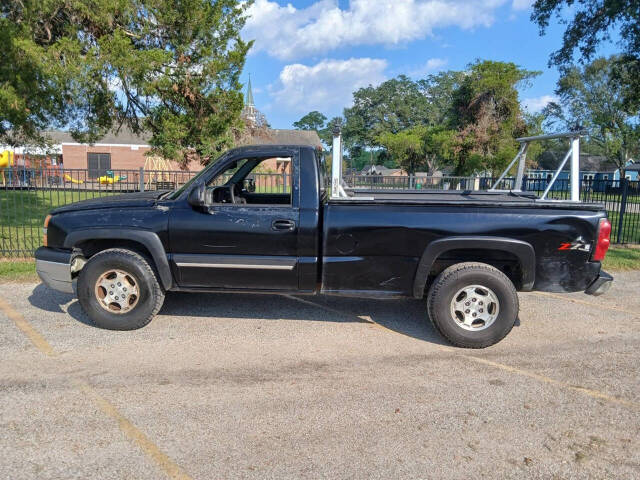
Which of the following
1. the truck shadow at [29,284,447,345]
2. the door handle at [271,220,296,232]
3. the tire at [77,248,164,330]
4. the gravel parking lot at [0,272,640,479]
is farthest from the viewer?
the truck shadow at [29,284,447,345]

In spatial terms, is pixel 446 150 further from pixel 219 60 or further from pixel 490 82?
pixel 219 60

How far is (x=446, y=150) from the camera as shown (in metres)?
33.0

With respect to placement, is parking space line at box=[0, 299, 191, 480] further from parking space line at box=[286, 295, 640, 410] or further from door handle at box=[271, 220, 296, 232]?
parking space line at box=[286, 295, 640, 410]

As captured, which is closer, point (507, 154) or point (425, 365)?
point (425, 365)

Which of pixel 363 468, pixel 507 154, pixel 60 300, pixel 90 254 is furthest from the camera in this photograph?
pixel 507 154

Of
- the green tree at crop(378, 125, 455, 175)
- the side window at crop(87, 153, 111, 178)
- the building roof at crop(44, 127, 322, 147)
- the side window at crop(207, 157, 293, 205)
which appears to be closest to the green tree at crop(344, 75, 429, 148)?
the building roof at crop(44, 127, 322, 147)

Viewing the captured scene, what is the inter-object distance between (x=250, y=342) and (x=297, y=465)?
2.10 metres

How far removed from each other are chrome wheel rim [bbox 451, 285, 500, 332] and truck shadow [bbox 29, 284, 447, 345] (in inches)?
17.6

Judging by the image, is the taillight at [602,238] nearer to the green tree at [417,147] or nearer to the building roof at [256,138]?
the building roof at [256,138]

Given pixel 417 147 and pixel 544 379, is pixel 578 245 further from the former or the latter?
pixel 417 147

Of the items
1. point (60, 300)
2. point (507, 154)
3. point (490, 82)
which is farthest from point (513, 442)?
point (490, 82)

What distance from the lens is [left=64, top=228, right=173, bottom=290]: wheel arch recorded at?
4988 mm

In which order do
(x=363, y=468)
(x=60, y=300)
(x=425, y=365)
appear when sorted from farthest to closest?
(x=60, y=300)
(x=425, y=365)
(x=363, y=468)

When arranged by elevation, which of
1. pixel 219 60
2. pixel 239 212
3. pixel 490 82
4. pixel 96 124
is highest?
pixel 490 82
